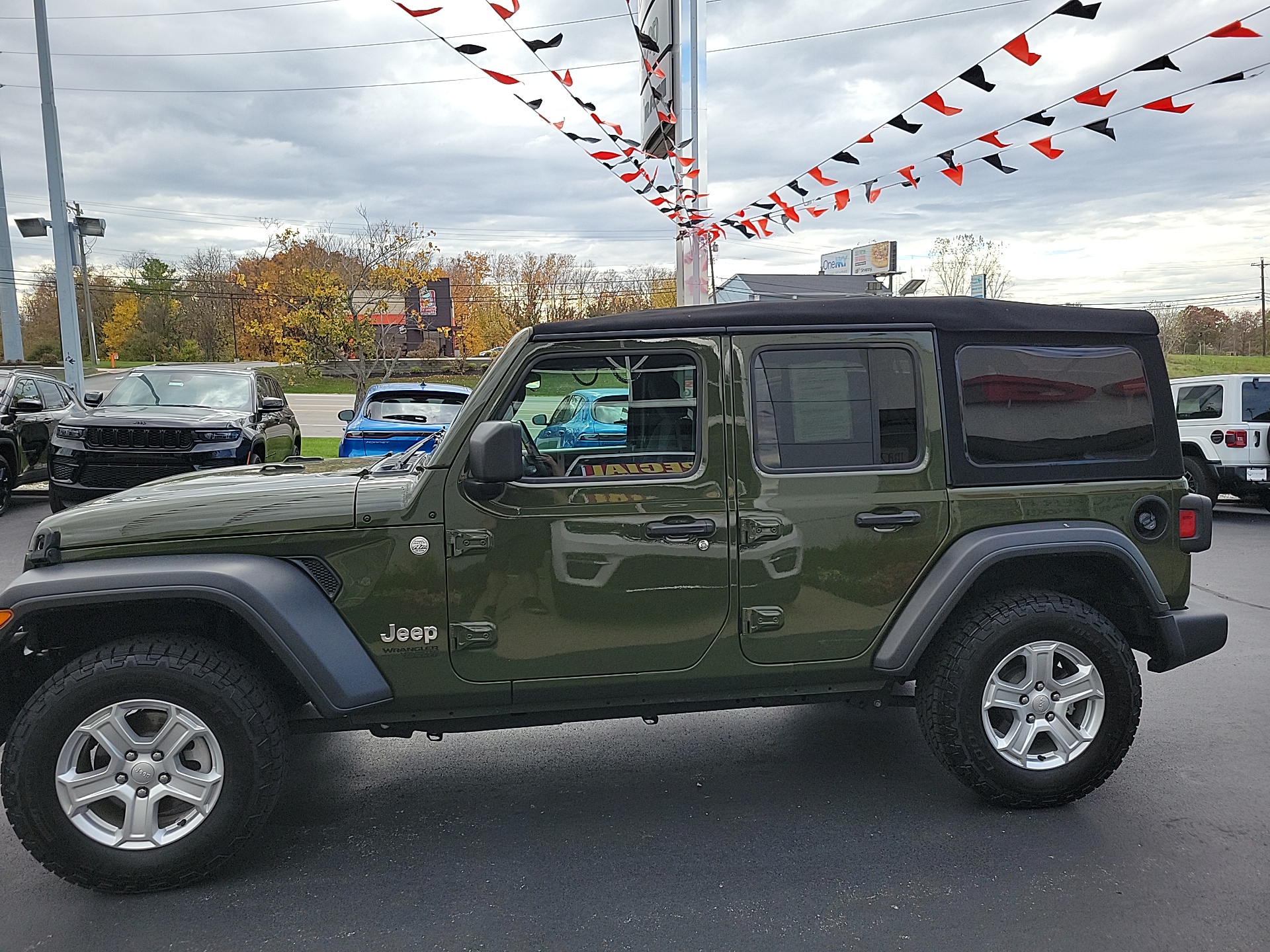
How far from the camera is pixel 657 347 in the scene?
3383mm

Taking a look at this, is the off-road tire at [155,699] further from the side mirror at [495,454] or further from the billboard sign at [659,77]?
the billboard sign at [659,77]

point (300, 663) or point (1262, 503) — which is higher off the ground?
point (300, 663)

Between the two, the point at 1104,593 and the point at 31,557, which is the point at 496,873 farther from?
the point at 1104,593

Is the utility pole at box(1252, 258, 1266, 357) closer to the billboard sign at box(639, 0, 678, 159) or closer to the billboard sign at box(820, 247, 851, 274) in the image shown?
the billboard sign at box(820, 247, 851, 274)

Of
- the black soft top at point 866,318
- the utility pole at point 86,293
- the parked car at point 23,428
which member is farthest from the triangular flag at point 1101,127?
the utility pole at point 86,293

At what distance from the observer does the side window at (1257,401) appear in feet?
36.9

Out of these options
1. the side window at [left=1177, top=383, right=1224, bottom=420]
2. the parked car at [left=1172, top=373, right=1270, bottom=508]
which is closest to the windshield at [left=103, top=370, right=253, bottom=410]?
the parked car at [left=1172, top=373, right=1270, bottom=508]

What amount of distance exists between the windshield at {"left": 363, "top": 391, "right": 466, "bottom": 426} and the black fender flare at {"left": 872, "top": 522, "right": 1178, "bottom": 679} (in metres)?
7.74

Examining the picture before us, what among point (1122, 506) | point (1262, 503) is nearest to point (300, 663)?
point (1122, 506)

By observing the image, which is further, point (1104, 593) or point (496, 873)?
point (1104, 593)

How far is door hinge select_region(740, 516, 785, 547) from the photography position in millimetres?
3359

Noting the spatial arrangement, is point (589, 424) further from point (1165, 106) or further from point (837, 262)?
point (837, 262)

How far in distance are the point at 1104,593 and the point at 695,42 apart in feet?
25.4

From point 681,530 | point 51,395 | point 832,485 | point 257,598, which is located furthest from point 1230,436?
point 51,395
